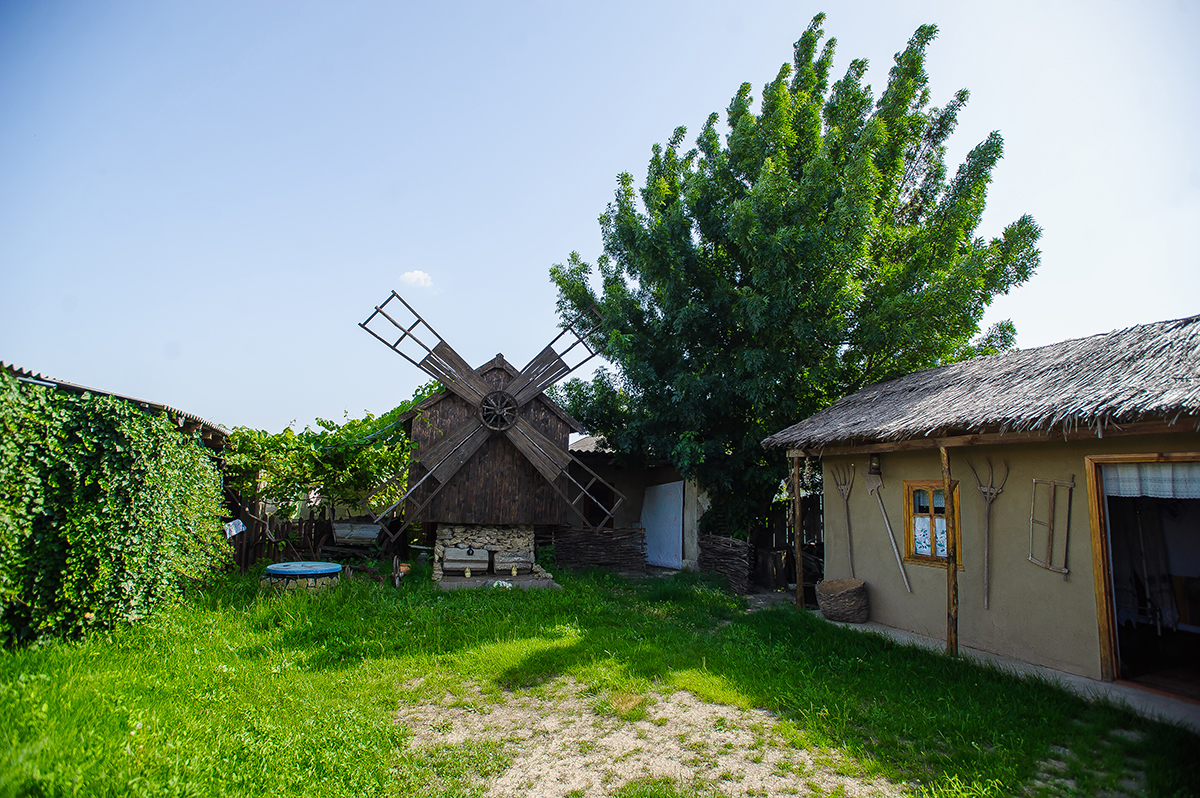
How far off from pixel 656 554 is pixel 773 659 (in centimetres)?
878

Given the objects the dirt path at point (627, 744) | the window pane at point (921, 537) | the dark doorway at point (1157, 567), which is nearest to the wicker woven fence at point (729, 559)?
the window pane at point (921, 537)

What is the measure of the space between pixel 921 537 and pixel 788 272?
17.5 feet

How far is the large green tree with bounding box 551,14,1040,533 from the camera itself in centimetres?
1112

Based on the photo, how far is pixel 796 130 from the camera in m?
13.1

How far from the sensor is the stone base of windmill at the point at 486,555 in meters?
10.7

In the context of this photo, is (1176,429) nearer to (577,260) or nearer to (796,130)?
(796,130)

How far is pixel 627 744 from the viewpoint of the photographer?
4547mm

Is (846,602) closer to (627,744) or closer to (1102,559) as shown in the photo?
(1102,559)

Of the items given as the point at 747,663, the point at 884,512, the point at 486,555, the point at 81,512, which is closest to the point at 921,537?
the point at 884,512

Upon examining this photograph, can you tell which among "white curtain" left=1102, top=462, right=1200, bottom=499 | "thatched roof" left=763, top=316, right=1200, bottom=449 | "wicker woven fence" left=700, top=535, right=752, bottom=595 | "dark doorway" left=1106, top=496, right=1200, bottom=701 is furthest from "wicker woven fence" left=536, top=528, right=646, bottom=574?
"white curtain" left=1102, top=462, right=1200, bottom=499

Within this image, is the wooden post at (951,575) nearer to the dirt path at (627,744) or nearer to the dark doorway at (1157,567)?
the dark doorway at (1157,567)

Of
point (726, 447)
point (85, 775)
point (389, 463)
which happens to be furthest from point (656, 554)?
point (85, 775)

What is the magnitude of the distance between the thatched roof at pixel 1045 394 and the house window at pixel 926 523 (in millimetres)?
931

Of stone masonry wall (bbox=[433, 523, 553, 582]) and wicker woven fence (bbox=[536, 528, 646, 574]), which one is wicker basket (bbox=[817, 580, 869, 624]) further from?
wicker woven fence (bbox=[536, 528, 646, 574])
